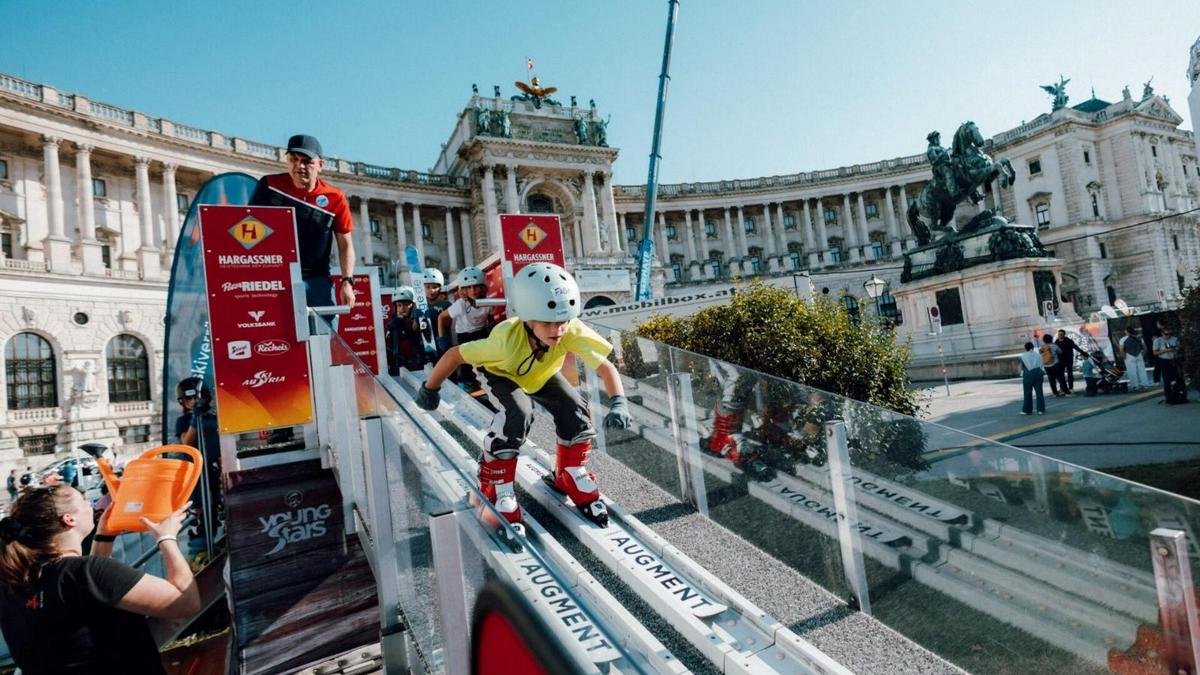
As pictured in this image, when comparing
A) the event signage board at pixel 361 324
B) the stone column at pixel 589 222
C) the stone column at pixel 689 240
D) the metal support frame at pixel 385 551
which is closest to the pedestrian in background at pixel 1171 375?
the metal support frame at pixel 385 551

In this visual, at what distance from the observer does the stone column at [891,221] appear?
55.2 meters

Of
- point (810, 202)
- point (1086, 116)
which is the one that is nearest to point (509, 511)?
point (810, 202)

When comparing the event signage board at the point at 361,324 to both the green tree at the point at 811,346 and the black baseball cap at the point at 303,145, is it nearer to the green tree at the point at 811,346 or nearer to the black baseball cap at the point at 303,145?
the black baseball cap at the point at 303,145

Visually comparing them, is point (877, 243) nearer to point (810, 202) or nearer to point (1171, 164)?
point (810, 202)

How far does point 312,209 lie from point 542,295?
13.1 ft

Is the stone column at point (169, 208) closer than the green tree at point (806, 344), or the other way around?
the green tree at point (806, 344)

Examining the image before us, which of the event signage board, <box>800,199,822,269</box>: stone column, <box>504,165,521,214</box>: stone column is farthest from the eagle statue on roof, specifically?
the event signage board

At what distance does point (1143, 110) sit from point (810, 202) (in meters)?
26.6

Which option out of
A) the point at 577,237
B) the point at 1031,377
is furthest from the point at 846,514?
the point at 577,237

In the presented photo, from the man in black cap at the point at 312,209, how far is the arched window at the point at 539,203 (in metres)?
41.5

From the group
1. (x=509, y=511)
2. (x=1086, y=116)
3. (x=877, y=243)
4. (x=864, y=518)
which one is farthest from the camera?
(x=877, y=243)

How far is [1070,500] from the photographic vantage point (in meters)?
2.37

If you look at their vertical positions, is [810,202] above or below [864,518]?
above

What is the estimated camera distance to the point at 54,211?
30.0 m
